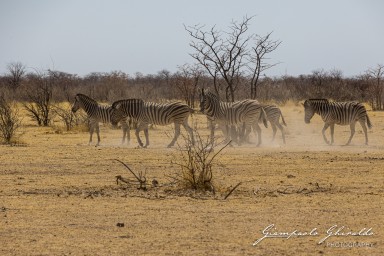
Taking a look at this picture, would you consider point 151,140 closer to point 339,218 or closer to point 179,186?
point 179,186

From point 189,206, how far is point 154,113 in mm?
11825

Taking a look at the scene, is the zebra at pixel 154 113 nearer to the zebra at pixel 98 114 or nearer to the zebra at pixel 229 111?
the zebra at pixel 98 114

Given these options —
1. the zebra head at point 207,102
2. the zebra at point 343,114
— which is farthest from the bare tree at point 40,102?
the zebra at point 343,114

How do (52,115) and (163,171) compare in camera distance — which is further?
(52,115)

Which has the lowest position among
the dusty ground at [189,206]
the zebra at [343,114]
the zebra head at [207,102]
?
the dusty ground at [189,206]

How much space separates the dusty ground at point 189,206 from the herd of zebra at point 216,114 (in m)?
4.00

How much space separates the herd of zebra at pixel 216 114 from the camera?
22.0m

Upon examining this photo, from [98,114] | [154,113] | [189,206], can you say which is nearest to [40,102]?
[98,114]

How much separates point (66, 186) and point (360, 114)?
41.9 ft

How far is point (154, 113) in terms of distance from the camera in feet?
73.1

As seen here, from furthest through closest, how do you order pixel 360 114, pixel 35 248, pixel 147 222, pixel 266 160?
pixel 360 114
pixel 266 160
pixel 147 222
pixel 35 248

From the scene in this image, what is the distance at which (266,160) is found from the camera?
1672 centimetres

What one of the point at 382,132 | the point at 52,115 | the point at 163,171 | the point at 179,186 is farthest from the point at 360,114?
the point at 52,115

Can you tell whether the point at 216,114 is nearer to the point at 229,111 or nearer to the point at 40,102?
the point at 229,111
